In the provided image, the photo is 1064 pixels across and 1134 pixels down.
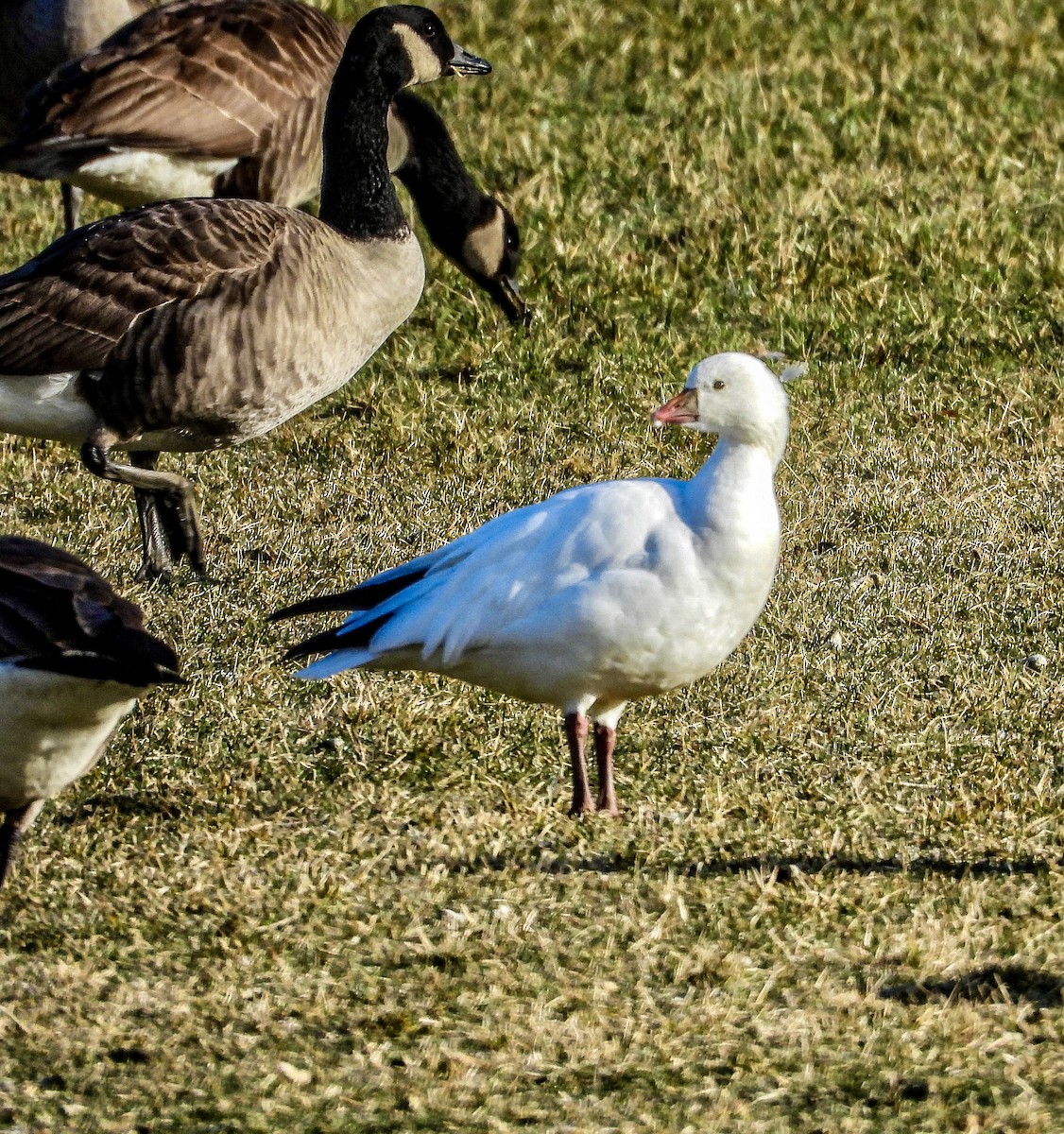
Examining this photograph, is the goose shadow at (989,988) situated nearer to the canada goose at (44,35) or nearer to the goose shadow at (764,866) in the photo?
the goose shadow at (764,866)

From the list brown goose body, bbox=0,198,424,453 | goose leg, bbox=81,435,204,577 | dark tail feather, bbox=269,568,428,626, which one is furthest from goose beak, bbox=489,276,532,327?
dark tail feather, bbox=269,568,428,626

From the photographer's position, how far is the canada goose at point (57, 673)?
376 cm

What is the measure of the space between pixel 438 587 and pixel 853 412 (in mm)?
3566

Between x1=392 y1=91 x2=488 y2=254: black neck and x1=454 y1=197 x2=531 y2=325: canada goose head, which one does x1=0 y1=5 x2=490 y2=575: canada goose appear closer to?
x1=454 y1=197 x2=531 y2=325: canada goose head

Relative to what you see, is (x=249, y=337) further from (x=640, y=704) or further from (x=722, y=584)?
(x=722, y=584)

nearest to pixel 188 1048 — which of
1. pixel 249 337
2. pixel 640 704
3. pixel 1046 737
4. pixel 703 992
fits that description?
pixel 703 992

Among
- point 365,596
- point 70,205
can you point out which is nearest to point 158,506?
point 365,596

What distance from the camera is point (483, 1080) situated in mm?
3521

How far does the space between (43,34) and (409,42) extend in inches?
118

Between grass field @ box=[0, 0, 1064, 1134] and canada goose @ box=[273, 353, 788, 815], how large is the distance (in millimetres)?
397

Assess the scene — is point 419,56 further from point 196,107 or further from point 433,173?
point 433,173

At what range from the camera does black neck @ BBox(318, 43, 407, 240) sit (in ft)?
21.7

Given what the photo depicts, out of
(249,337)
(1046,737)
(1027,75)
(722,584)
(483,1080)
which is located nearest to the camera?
(483,1080)

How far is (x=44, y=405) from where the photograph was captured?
6.03m
